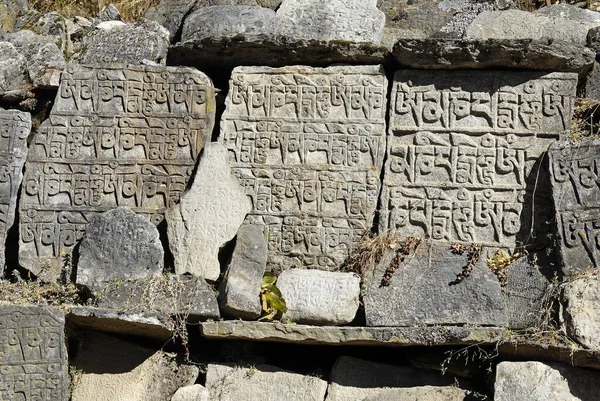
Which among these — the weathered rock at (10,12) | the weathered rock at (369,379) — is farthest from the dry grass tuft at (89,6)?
the weathered rock at (369,379)

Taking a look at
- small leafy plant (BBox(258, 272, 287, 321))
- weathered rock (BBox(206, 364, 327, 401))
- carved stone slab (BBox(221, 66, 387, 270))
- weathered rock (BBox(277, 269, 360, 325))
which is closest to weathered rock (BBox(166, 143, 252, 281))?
carved stone slab (BBox(221, 66, 387, 270))

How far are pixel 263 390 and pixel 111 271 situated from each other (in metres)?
1.19

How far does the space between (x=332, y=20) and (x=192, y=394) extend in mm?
2771

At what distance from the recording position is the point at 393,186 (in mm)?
7137

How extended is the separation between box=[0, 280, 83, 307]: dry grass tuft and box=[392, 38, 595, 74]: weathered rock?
2579mm

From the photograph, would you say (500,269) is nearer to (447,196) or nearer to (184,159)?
(447,196)

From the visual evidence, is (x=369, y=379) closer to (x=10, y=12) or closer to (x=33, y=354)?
(x=33, y=354)

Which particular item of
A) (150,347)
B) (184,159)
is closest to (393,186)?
(184,159)

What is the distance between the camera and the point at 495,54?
704cm

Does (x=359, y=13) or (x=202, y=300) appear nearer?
(x=202, y=300)

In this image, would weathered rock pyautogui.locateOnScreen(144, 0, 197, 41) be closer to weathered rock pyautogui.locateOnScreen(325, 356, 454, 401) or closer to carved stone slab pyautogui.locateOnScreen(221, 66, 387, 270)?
carved stone slab pyautogui.locateOnScreen(221, 66, 387, 270)

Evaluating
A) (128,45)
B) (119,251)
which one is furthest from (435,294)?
(128,45)

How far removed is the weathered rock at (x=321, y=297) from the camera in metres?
6.62

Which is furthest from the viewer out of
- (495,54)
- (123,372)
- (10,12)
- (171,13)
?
(10,12)
